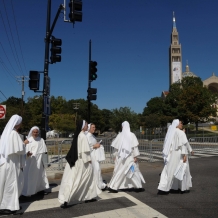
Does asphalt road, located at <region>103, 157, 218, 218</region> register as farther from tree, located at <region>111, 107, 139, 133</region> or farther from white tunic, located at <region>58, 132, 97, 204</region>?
tree, located at <region>111, 107, 139, 133</region>

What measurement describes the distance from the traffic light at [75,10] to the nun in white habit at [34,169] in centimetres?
437

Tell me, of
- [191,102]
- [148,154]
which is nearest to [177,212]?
[148,154]

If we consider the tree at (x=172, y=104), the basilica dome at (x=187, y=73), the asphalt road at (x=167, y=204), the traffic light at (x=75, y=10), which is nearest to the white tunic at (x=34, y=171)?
the asphalt road at (x=167, y=204)

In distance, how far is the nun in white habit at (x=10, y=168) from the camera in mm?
5969

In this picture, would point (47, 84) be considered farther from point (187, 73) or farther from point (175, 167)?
point (187, 73)

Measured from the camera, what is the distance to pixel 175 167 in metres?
7.74

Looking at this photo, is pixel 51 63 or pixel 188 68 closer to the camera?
pixel 51 63

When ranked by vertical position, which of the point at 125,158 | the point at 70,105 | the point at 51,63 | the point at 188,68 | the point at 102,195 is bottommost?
the point at 102,195

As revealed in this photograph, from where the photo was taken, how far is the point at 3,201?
5.96 m

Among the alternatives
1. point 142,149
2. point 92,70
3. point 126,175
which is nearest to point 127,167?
point 126,175

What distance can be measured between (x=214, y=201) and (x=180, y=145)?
163cm

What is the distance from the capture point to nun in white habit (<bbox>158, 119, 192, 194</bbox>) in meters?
7.63

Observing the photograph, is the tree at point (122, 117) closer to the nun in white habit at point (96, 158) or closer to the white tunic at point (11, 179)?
the nun in white habit at point (96, 158)

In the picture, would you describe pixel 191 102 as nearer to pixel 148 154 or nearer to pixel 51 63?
pixel 148 154
